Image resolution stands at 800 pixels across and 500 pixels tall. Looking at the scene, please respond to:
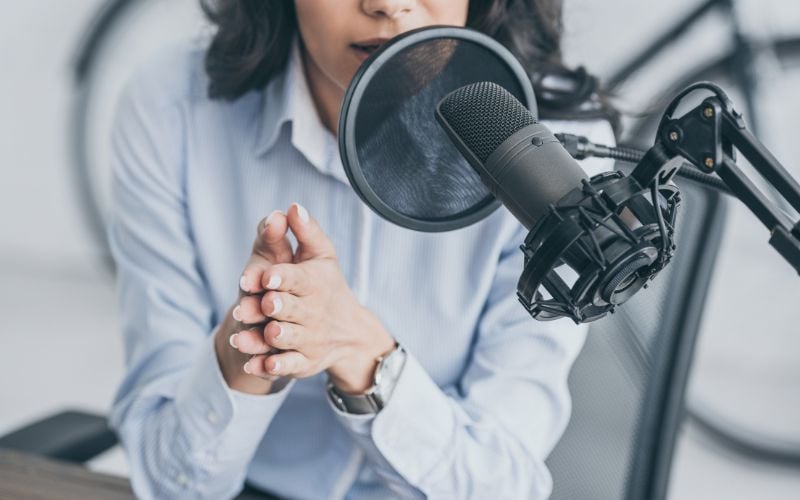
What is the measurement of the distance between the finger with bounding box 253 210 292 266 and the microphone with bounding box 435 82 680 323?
0.63 ft

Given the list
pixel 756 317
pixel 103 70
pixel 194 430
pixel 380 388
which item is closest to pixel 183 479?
pixel 194 430

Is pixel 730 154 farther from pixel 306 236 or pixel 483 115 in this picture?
pixel 306 236

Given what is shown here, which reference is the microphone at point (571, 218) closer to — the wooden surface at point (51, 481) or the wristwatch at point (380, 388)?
the wristwatch at point (380, 388)

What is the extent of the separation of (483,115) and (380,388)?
0.28 m

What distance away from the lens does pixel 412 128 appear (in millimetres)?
609

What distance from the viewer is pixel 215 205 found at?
91 cm

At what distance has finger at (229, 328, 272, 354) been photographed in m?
0.64

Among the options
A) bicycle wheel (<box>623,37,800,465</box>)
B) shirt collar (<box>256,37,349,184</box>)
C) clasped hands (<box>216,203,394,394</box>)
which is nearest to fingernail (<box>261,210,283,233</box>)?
clasped hands (<box>216,203,394,394</box>)

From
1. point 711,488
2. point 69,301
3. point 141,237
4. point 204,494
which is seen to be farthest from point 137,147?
point 69,301

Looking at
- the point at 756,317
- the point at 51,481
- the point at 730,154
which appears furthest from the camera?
the point at 756,317

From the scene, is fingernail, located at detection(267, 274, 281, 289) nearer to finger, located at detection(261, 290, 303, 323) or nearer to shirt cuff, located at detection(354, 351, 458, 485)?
finger, located at detection(261, 290, 303, 323)

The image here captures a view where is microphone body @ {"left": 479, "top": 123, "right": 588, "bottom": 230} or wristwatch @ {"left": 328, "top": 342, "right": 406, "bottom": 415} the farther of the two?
wristwatch @ {"left": 328, "top": 342, "right": 406, "bottom": 415}

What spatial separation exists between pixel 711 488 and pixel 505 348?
1.09 metres

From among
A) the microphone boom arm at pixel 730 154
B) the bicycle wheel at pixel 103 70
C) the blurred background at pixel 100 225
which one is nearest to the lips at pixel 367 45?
the microphone boom arm at pixel 730 154
